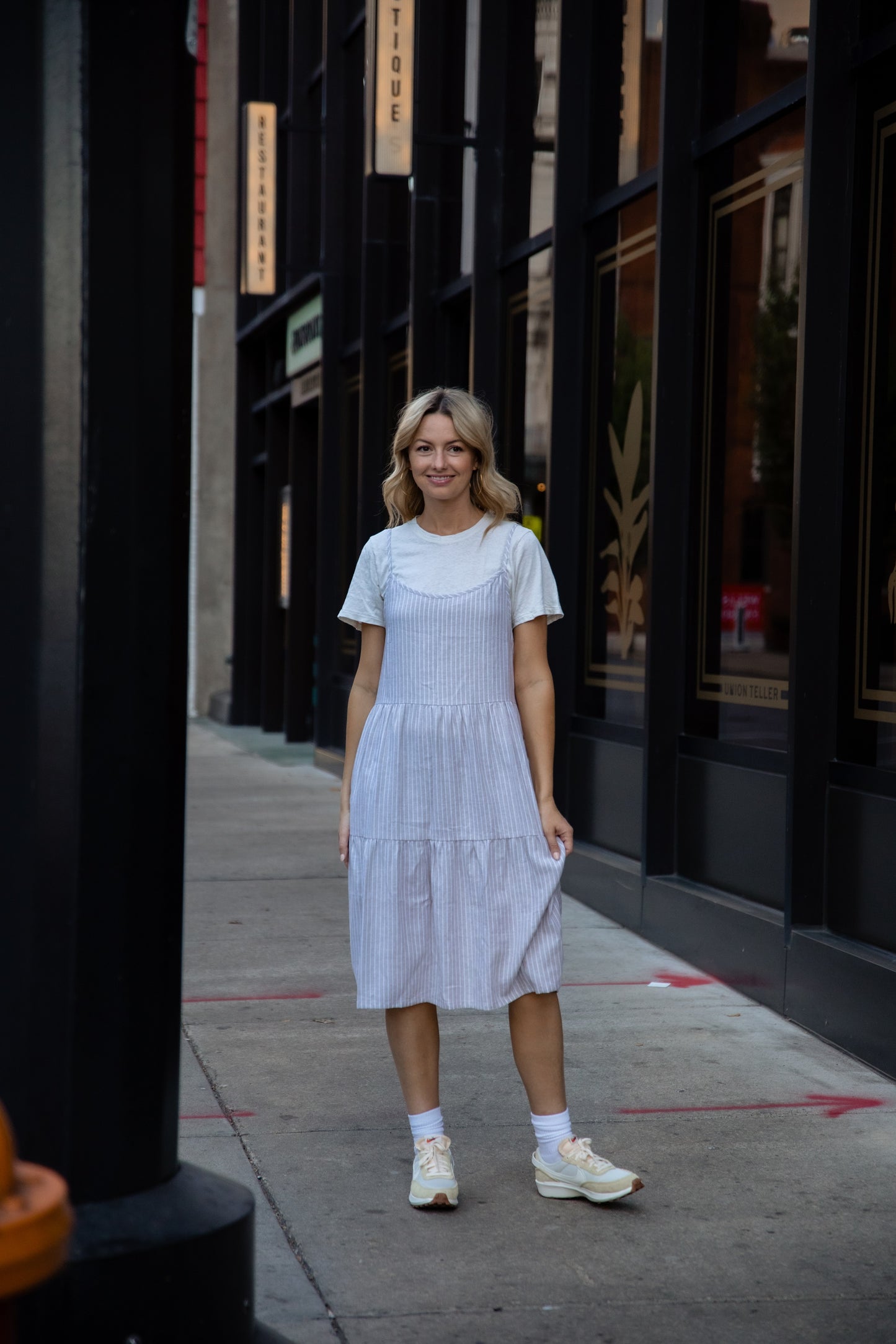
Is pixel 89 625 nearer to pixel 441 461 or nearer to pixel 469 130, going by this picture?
pixel 441 461

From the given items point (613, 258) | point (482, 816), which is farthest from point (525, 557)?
point (613, 258)

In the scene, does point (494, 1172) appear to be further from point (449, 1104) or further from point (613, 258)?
point (613, 258)

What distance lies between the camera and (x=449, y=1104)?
184 inches

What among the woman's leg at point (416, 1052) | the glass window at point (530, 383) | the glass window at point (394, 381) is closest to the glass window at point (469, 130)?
the glass window at point (530, 383)

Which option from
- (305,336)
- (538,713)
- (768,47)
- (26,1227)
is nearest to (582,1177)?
(538,713)

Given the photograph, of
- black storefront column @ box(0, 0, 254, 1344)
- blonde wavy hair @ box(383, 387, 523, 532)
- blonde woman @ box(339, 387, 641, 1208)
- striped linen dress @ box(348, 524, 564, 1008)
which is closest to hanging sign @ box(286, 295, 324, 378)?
blonde wavy hair @ box(383, 387, 523, 532)

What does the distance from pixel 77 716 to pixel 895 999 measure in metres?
3.13

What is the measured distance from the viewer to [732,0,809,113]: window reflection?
6434 mm

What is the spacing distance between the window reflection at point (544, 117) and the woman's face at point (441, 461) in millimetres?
5314

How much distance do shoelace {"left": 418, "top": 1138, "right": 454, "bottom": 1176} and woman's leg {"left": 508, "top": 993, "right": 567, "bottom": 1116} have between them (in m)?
0.25

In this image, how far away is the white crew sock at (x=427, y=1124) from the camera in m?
3.92

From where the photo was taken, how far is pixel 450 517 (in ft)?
13.0

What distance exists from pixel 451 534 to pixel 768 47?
12.4ft

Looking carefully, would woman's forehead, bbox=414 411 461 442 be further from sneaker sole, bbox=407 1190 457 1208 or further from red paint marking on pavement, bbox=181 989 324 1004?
red paint marking on pavement, bbox=181 989 324 1004
